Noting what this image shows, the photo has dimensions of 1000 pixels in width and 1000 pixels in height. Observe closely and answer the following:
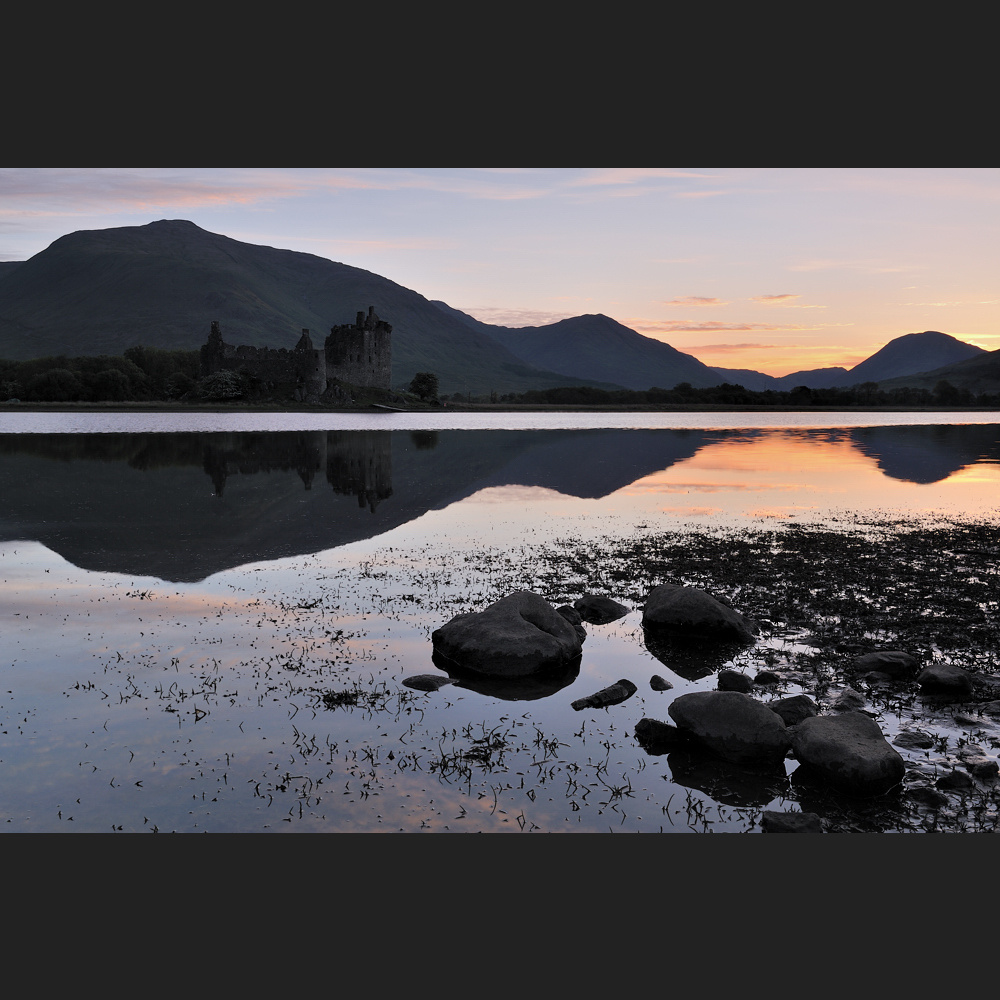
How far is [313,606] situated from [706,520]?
16.3 meters

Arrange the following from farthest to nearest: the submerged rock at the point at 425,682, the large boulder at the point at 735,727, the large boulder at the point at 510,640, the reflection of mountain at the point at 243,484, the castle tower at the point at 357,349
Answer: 1. the castle tower at the point at 357,349
2. the reflection of mountain at the point at 243,484
3. the large boulder at the point at 510,640
4. the submerged rock at the point at 425,682
5. the large boulder at the point at 735,727

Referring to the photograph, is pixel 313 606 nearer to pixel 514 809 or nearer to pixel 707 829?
pixel 514 809

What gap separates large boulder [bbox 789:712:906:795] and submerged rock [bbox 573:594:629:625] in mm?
6305

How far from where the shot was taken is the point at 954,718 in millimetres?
11047

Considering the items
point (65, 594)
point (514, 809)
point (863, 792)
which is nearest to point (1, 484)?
point (65, 594)

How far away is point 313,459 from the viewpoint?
1959 inches

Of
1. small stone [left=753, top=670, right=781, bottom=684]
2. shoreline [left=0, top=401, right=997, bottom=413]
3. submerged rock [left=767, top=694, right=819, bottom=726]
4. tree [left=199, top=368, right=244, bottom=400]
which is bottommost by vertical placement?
shoreline [left=0, top=401, right=997, bottom=413]

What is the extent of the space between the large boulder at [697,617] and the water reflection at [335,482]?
35.9 feet

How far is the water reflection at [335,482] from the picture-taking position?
955 inches

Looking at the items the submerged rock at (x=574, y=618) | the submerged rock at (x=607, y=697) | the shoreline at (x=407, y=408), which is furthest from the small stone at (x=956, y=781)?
the shoreline at (x=407, y=408)

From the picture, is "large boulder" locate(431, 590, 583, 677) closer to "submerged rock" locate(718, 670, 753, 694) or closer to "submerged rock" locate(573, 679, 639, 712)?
"submerged rock" locate(573, 679, 639, 712)

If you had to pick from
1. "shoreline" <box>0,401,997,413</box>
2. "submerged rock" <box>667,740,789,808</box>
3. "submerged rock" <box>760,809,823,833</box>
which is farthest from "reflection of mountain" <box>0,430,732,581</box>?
"shoreline" <box>0,401,997,413</box>

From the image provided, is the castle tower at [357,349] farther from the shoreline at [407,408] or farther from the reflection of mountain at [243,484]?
the reflection of mountain at [243,484]

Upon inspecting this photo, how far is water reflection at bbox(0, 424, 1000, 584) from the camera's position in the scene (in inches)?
955
